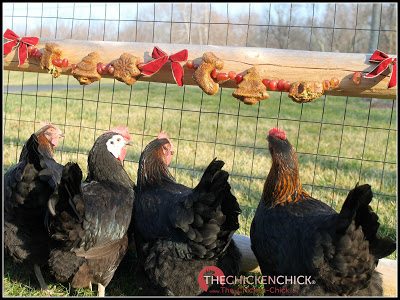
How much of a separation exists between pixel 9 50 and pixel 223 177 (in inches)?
79.3

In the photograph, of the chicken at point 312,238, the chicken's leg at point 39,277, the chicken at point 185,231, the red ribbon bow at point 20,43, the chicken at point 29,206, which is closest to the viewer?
the chicken at point 312,238

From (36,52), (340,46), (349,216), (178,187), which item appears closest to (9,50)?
(36,52)

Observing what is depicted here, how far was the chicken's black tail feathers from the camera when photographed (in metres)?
2.43

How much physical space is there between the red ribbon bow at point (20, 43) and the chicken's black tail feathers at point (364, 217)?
8.20 ft

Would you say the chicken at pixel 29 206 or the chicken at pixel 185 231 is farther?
the chicken at pixel 29 206

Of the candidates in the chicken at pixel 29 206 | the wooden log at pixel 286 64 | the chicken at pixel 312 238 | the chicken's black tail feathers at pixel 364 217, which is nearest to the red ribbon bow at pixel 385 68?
the wooden log at pixel 286 64

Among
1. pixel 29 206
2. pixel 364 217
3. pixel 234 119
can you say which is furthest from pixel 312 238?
pixel 234 119

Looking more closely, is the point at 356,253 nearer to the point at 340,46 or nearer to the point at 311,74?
the point at 311,74

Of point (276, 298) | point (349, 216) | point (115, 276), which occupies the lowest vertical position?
point (115, 276)

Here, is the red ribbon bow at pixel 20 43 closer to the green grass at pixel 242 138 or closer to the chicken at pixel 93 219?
the chicken at pixel 93 219

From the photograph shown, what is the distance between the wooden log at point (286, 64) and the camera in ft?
9.94

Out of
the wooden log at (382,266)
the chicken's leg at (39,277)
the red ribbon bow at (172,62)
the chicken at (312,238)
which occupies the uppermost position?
the red ribbon bow at (172,62)

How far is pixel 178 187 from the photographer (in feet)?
11.1

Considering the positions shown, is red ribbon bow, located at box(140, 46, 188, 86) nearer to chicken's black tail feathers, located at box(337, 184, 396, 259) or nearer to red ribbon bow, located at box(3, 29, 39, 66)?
red ribbon bow, located at box(3, 29, 39, 66)
